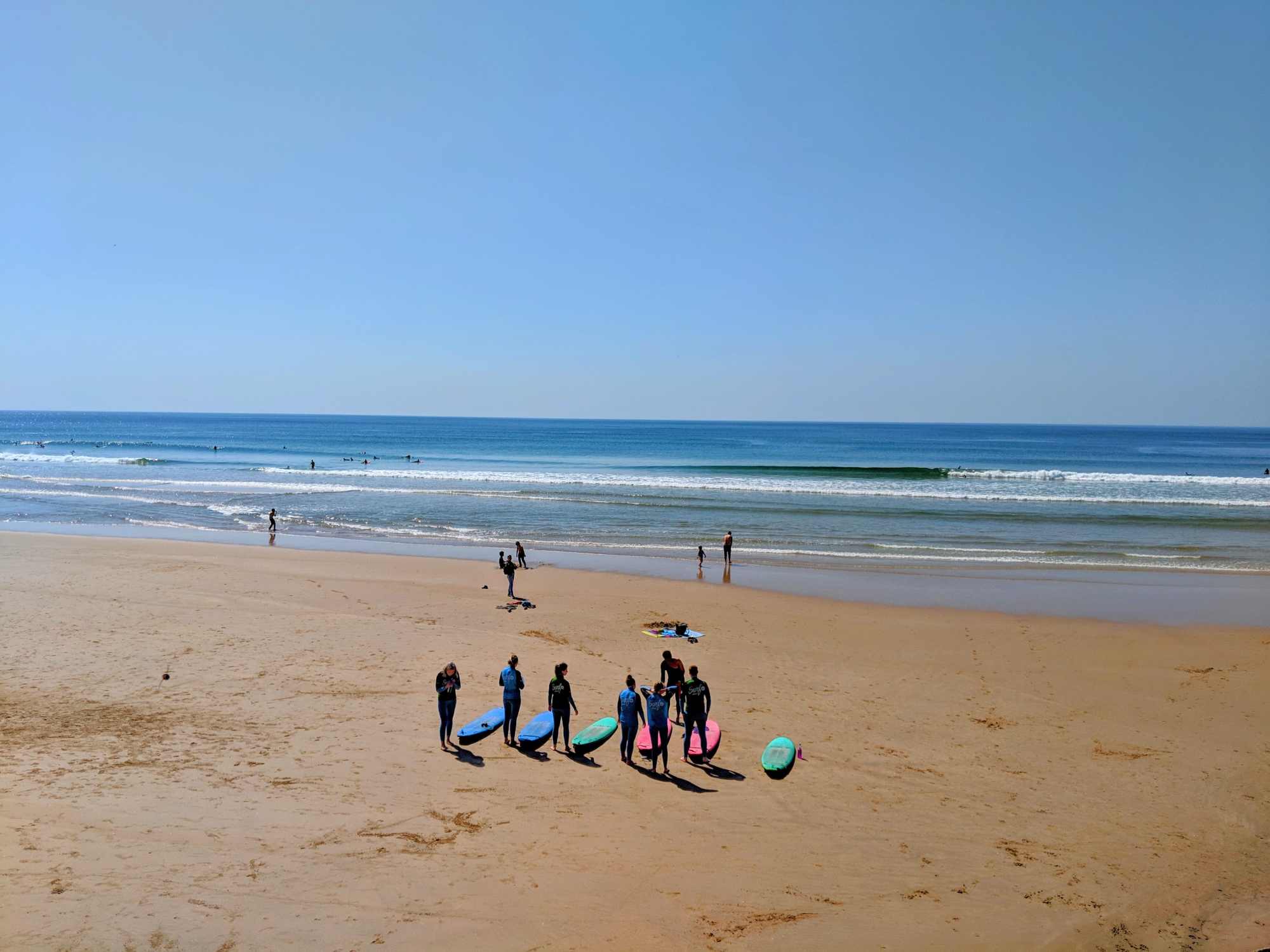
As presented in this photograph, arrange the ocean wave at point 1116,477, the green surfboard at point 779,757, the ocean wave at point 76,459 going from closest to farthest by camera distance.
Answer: the green surfboard at point 779,757, the ocean wave at point 1116,477, the ocean wave at point 76,459

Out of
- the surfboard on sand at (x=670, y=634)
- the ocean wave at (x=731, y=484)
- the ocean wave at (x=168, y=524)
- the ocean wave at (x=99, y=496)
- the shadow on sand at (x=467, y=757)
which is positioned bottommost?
the shadow on sand at (x=467, y=757)

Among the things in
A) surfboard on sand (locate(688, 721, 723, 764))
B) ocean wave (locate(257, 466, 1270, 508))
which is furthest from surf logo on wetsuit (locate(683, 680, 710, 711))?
ocean wave (locate(257, 466, 1270, 508))

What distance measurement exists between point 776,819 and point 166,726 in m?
8.02

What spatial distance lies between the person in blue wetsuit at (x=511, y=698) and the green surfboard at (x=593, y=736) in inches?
33.0

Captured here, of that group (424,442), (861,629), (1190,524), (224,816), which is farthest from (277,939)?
(424,442)

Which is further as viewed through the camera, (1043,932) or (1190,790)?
(1190,790)

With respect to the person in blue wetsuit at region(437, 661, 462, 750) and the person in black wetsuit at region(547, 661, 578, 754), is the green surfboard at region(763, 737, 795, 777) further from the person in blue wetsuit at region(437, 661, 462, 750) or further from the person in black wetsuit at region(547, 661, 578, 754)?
the person in blue wetsuit at region(437, 661, 462, 750)

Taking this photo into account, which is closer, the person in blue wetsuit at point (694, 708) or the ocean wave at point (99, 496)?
the person in blue wetsuit at point (694, 708)

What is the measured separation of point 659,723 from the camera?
31.1ft

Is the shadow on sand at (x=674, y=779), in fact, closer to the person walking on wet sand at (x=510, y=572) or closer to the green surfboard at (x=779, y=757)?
the green surfboard at (x=779, y=757)

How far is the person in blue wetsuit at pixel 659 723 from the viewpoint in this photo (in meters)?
9.36

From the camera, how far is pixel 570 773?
9.21 meters

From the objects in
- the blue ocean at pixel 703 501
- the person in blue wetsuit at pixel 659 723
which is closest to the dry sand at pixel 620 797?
the person in blue wetsuit at pixel 659 723

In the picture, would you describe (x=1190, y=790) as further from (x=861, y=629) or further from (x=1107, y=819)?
(x=861, y=629)
